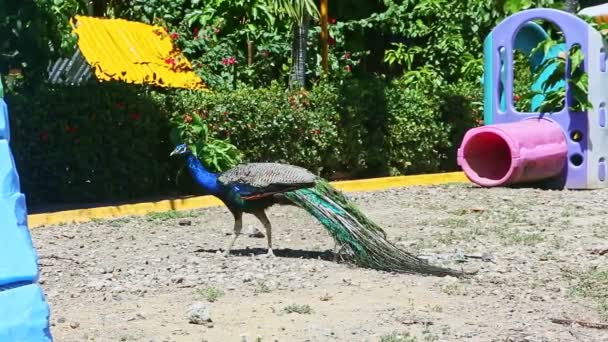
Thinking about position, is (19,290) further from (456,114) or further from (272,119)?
(456,114)

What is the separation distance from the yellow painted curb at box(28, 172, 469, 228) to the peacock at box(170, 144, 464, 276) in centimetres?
266

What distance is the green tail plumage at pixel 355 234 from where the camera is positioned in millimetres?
7383

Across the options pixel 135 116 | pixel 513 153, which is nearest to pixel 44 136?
pixel 135 116

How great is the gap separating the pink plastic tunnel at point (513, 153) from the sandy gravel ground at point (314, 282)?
182cm

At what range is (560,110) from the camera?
1325 centimetres

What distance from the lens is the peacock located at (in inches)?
293

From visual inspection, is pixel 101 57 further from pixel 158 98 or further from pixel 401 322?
pixel 401 322

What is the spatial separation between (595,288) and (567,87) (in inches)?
250

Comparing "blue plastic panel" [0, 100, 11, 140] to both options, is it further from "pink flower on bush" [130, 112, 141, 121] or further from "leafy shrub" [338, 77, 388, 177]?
"leafy shrub" [338, 77, 388, 177]

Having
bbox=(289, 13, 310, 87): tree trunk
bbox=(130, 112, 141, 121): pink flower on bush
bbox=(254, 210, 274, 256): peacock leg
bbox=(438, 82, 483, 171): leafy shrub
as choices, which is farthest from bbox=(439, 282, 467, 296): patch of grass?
bbox=(438, 82, 483, 171): leafy shrub

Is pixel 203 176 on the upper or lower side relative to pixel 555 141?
upper

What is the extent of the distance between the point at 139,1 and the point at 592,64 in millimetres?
7625

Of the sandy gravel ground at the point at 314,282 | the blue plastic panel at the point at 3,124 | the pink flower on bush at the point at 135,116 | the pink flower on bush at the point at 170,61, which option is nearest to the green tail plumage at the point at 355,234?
the sandy gravel ground at the point at 314,282

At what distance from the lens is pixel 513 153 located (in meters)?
12.3
